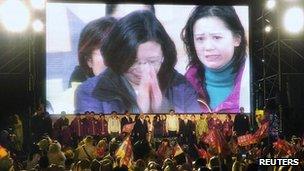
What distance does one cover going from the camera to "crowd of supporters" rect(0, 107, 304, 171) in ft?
34.3

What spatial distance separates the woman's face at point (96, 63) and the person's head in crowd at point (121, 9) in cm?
159

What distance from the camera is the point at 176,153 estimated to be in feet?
36.9

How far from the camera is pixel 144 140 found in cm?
1177

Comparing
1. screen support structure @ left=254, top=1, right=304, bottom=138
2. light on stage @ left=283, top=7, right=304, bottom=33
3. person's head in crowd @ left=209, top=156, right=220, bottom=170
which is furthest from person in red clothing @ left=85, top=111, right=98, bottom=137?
person's head in crowd @ left=209, top=156, right=220, bottom=170

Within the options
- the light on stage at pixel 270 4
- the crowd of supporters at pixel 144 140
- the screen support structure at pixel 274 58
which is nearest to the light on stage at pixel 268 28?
the screen support structure at pixel 274 58

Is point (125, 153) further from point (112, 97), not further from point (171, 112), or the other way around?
point (112, 97)

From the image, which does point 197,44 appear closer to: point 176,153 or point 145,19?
point 145,19

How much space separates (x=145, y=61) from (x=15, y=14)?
5.49 meters

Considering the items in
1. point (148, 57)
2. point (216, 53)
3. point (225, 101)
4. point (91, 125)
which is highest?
point (216, 53)

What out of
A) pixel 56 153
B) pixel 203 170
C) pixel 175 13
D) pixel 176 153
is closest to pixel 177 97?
pixel 175 13

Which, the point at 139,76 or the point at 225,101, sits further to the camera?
the point at 225,101

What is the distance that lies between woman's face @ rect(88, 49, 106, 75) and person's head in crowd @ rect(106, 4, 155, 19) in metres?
1.59

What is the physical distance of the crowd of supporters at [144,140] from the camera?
10453 mm

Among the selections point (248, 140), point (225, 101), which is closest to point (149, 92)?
point (225, 101)
